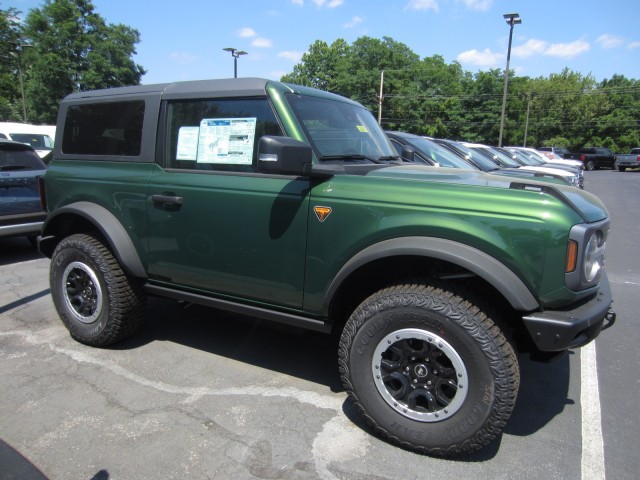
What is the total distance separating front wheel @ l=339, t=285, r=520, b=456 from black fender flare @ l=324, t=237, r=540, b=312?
21cm

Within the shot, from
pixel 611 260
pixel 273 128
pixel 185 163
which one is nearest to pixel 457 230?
pixel 273 128

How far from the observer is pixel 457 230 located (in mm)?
2408

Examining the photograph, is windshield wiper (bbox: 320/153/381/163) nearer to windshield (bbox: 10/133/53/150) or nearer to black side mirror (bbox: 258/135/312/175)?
black side mirror (bbox: 258/135/312/175)

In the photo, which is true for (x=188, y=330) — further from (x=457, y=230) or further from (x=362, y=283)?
(x=457, y=230)

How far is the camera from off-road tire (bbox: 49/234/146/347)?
3662mm

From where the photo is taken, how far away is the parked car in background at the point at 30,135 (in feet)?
44.7

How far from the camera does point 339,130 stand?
334cm

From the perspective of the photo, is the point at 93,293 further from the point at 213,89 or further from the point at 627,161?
the point at 627,161

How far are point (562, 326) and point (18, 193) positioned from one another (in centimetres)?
696

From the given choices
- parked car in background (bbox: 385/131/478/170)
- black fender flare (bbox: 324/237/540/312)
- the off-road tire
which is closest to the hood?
black fender flare (bbox: 324/237/540/312)

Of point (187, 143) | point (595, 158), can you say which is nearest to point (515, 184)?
point (187, 143)

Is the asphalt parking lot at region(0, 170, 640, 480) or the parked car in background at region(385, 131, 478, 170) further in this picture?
the parked car in background at region(385, 131, 478, 170)

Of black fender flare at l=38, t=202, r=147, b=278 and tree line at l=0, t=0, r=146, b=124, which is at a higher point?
tree line at l=0, t=0, r=146, b=124

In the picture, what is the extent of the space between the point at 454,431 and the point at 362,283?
977 mm
